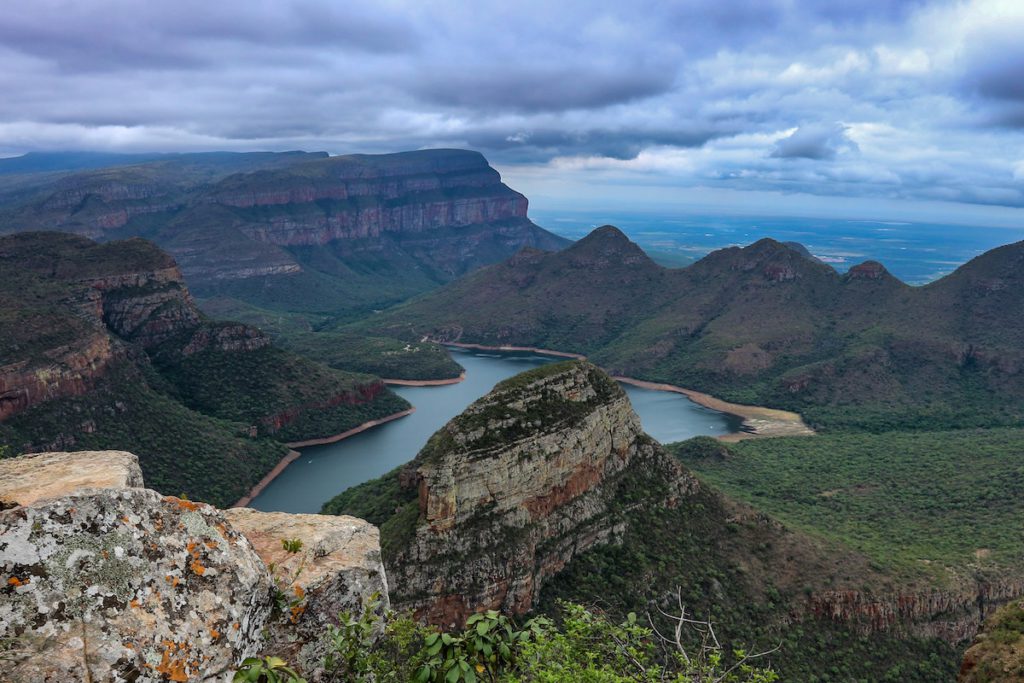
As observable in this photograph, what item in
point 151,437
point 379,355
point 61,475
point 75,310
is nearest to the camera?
point 61,475

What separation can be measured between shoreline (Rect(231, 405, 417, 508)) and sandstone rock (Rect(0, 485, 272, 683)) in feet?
236

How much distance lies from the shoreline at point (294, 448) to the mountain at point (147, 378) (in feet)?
3.40

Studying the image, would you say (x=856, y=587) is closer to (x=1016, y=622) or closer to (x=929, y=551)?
(x=929, y=551)

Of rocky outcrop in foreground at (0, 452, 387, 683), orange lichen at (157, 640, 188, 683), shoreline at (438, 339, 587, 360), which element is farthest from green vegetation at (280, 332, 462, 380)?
orange lichen at (157, 640, 188, 683)

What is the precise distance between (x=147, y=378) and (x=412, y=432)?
4161 centimetres

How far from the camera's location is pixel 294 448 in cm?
10362

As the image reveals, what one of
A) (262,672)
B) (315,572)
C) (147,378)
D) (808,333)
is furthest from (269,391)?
(808,333)

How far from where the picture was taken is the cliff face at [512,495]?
4231 cm

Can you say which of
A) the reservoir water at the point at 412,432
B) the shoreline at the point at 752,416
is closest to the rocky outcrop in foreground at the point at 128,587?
the reservoir water at the point at 412,432

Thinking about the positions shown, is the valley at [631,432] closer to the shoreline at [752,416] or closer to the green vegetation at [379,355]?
the shoreline at [752,416]

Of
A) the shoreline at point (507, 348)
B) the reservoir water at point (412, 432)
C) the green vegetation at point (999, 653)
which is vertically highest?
the green vegetation at point (999, 653)

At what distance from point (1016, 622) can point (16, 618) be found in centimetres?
3678

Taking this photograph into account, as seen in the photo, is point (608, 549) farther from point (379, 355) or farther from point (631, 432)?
point (379, 355)

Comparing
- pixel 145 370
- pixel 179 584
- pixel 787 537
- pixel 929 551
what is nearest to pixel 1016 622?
pixel 787 537
